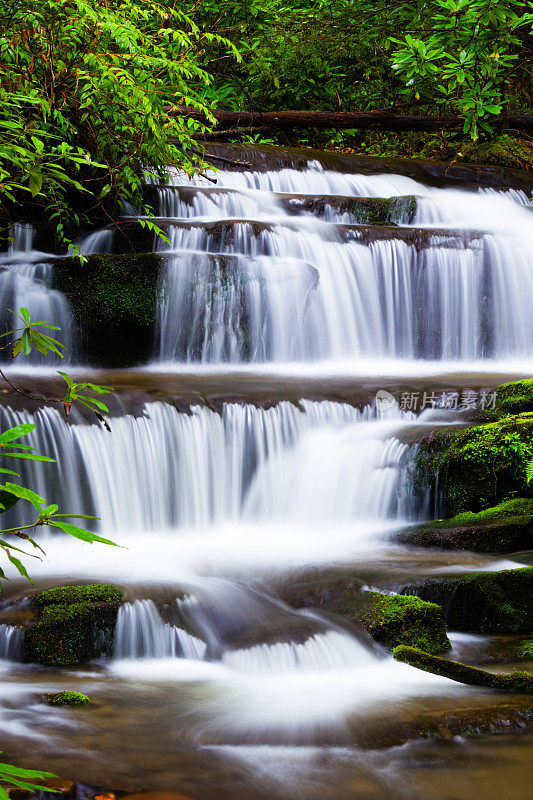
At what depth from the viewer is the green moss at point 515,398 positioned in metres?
6.17

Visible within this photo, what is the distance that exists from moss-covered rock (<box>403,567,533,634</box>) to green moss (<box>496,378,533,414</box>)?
2.08 metres

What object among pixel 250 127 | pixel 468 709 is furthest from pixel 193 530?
pixel 250 127

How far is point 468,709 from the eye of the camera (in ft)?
10.8

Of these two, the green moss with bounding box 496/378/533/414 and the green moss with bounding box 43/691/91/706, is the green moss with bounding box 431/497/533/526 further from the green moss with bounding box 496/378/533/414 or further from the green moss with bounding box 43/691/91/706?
the green moss with bounding box 43/691/91/706

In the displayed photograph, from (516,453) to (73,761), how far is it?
372 centimetres

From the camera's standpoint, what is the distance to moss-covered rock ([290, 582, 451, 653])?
4.06 metres

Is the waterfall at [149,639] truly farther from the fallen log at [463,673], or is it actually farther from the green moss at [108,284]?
the green moss at [108,284]

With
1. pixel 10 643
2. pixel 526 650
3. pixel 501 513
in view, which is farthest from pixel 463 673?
pixel 10 643

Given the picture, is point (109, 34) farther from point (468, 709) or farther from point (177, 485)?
point (468, 709)

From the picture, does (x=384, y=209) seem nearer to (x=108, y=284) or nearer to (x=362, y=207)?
(x=362, y=207)

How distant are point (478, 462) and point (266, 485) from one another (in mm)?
1687

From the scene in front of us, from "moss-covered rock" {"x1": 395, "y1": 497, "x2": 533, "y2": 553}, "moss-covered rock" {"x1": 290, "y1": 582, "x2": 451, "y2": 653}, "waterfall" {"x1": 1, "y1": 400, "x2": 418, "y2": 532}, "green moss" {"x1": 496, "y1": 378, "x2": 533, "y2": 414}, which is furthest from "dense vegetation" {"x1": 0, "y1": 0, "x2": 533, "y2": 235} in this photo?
"green moss" {"x1": 496, "y1": 378, "x2": 533, "y2": 414}

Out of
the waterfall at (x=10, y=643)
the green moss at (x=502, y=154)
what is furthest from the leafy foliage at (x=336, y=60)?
the waterfall at (x=10, y=643)

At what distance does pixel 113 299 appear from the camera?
26.5ft
